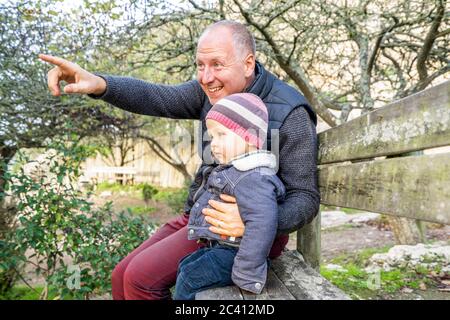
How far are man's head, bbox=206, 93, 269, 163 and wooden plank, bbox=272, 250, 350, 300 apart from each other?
0.64 meters

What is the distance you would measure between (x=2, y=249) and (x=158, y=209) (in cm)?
857

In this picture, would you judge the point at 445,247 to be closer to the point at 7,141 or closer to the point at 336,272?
the point at 336,272

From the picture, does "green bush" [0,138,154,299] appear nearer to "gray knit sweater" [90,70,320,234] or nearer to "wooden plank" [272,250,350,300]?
"gray knit sweater" [90,70,320,234]

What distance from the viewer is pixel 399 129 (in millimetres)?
1548

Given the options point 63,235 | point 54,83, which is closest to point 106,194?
point 63,235

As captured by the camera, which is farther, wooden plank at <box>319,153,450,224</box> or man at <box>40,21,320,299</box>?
man at <box>40,21,320,299</box>

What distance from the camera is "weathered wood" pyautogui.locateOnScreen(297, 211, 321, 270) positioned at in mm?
Answer: 2592

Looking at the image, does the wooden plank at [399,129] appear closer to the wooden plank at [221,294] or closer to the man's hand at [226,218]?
the man's hand at [226,218]

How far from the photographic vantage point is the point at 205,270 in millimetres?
1830

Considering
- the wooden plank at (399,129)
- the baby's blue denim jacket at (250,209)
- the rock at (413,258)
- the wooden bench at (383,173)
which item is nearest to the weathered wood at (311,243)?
the wooden bench at (383,173)

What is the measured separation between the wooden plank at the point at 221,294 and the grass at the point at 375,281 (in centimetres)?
260

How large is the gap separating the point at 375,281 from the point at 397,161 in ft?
10.5

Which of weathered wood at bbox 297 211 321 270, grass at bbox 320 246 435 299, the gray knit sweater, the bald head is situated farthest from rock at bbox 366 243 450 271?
the bald head
